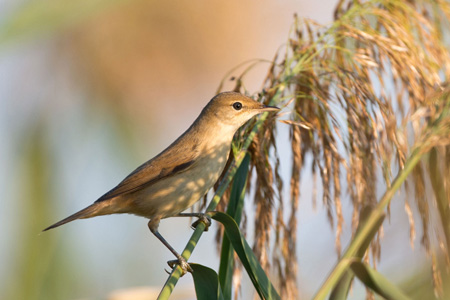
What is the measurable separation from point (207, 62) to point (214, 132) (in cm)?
135

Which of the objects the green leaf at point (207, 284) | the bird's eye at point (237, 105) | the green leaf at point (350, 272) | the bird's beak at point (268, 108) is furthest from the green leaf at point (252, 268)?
the bird's eye at point (237, 105)

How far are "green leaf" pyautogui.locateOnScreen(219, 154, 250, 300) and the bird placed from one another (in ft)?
1.62

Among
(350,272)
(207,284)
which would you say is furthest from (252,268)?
(350,272)

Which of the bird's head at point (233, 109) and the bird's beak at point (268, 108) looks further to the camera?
the bird's head at point (233, 109)

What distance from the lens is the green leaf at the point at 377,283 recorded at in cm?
114

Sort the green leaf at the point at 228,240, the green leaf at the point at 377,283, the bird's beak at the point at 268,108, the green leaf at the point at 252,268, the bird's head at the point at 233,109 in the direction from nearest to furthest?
the green leaf at the point at 377,283 → the green leaf at the point at 252,268 → the green leaf at the point at 228,240 → the bird's beak at the point at 268,108 → the bird's head at the point at 233,109

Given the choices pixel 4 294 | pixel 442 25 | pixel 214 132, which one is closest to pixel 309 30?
pixel 442 25

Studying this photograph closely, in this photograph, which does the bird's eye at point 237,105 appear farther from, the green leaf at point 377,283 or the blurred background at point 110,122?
the green leaf at point 377,283

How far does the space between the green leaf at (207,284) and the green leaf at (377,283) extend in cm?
35

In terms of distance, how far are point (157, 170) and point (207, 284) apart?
1154 millimetres

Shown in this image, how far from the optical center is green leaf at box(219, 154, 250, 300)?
1596 millimetres

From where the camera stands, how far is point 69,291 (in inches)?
80.0

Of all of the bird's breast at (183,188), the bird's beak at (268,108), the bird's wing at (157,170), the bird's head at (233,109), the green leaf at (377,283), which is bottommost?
the green leaf at (377,283)

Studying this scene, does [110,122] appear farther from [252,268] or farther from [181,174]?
[252,268]
